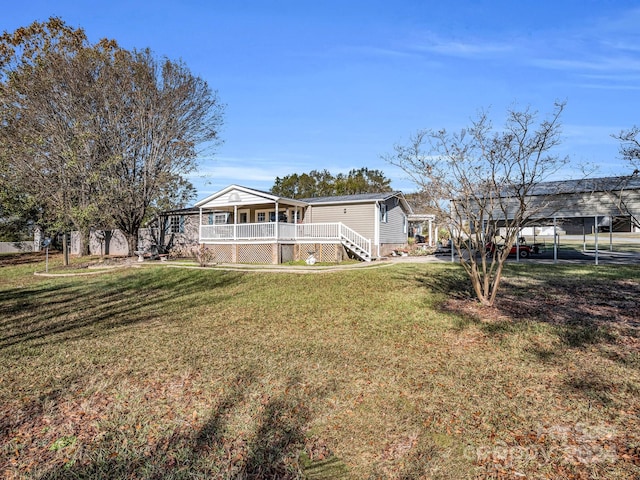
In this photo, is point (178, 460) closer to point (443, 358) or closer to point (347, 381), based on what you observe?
point (347, 381)

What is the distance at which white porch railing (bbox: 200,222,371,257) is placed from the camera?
60.1 feet

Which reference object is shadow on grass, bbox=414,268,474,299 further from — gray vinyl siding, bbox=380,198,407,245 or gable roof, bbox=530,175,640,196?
gray vinyl siding, bbox=380,198,407,245

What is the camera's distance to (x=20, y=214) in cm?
2356

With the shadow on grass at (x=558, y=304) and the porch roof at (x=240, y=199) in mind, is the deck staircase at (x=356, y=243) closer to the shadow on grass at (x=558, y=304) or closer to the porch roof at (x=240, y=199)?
the porch roof at (x=240, y=199)

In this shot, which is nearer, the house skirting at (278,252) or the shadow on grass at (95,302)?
the shadow on grass at (95,302)

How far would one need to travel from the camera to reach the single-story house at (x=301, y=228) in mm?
18564

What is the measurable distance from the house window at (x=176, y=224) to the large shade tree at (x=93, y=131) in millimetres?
4262

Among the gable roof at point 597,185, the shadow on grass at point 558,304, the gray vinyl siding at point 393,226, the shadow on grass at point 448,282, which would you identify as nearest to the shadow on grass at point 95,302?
the shadow on grass at point 448,282

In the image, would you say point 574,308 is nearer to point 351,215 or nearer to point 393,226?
point 351,215

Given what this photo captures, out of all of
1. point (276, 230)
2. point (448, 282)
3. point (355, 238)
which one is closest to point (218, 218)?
point (276, 230)

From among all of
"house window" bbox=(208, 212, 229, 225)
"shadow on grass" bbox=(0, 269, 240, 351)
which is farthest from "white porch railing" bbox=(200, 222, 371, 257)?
"house window" bbox=(208, 212, 229, 225)

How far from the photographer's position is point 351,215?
2092 centimetres

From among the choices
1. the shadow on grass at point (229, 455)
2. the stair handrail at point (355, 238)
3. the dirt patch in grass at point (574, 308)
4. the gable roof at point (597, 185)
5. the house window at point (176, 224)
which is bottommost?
the shadow on grass at point (229, 455)

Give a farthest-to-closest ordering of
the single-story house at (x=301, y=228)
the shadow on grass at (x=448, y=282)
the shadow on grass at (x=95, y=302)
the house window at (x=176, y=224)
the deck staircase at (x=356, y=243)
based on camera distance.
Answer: the house window at (x=176, y=224) < the single-story house at (x=301, y=228) < the deck staircase at (x=356, y=243) < the shadow on grass at (x=448, y=282) < the shadow on grass at (x=95, y=302)
